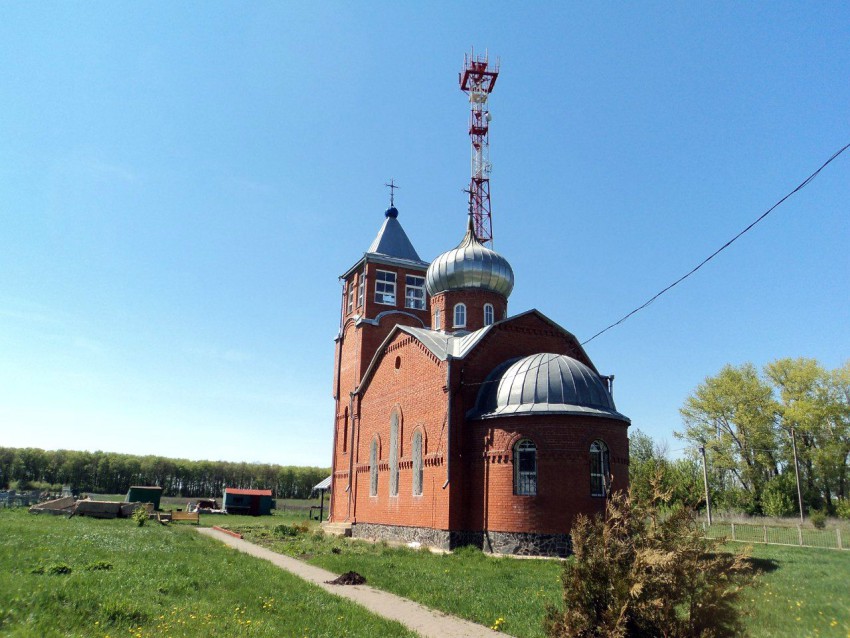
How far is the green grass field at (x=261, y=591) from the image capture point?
7.68 meters

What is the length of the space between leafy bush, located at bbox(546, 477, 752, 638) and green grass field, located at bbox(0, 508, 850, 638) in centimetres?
43

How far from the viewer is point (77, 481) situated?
235 feet

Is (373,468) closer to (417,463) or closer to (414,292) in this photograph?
(417,463)

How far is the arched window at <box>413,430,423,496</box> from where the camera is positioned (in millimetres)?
20422

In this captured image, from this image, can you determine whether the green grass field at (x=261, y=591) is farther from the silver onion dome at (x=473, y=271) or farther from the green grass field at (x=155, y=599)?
the silver onion dome at (x=473, y=271)

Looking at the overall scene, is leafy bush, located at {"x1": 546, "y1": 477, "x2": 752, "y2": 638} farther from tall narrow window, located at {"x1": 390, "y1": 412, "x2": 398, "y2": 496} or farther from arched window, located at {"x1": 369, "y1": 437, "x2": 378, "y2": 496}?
arched window, located at {"x1": 369, "y1": 437, "x2": 378, "y2": 496}

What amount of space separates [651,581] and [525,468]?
38.1 ft

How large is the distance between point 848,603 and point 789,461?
104 feet

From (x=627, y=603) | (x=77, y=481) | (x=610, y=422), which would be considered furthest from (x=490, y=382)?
(x=77, y=481)

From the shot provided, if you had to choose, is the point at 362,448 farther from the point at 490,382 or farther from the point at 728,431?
the point at 728,431

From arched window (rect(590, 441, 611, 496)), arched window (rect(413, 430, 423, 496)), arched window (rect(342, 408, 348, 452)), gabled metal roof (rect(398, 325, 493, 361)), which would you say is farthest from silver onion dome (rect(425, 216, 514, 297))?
arched window (rect(590, 441, 611, 496))

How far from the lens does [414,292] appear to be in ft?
97.6

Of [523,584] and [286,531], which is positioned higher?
[523,584]

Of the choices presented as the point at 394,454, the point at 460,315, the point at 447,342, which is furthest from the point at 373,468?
the point at 460,315
